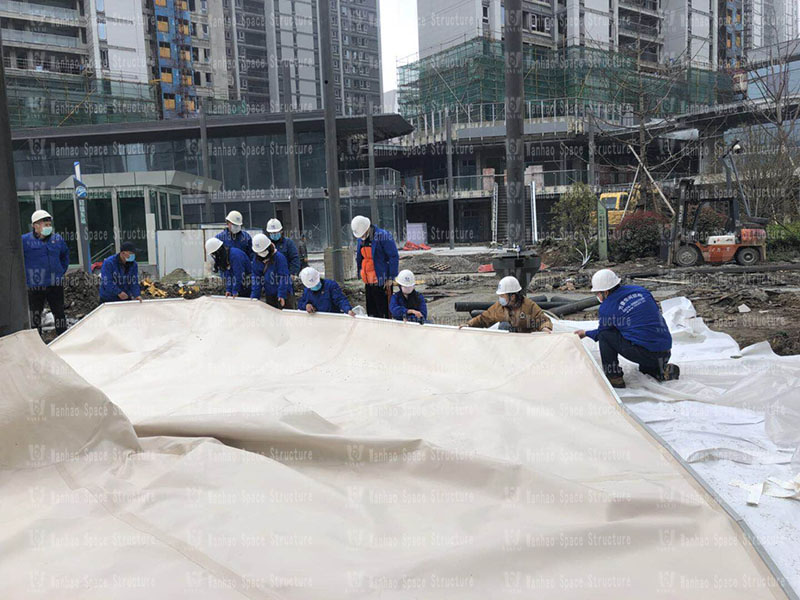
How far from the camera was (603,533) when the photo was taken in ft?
9.07

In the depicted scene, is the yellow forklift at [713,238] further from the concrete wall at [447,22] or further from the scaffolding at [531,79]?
the concrete wall at [447,22]

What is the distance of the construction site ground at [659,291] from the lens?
9695 mm

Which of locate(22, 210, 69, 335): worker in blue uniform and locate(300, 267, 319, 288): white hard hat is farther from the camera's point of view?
locate(22, 210, 69, 335): worker in blue uniform

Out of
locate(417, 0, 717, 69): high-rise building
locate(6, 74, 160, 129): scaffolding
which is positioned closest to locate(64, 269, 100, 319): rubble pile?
locate(6, 74, 160, 129): scaffolding

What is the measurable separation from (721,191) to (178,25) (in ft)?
179

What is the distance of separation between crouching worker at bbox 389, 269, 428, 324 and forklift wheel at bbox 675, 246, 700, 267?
12502 mm

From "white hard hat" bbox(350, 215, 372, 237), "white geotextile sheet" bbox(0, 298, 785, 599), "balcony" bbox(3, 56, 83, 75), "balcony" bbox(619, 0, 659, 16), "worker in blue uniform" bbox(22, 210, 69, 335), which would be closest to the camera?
"white geotextile sheet" bbox(0, 298, 785, 599)

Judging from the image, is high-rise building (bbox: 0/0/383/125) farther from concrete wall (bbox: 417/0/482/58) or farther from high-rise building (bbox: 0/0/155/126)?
concrete wall (bbox: 417/0/482/58)

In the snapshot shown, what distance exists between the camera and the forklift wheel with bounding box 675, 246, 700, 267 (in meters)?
18.0

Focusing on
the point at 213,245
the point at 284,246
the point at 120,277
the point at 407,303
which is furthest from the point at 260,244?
the point at 407,303

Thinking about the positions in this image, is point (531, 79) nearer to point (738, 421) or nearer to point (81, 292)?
point (81, 292)

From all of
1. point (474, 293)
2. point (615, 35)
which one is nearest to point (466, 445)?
point (474, 293)

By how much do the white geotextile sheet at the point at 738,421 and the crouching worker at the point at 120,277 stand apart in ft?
18.7

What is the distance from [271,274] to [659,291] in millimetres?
8457
